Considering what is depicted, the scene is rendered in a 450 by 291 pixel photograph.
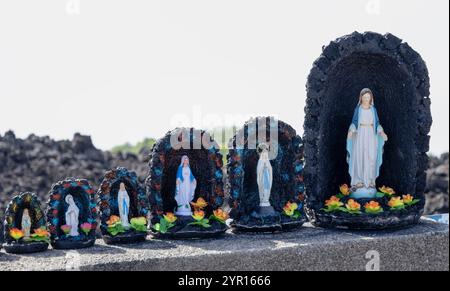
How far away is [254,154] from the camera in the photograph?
33.1 feet

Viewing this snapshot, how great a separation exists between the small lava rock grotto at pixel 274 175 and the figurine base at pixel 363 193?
782mm

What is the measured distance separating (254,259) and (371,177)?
253cm

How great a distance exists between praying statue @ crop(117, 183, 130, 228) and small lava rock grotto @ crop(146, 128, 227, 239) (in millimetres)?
377

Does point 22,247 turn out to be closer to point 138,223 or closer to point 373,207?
point 138,223

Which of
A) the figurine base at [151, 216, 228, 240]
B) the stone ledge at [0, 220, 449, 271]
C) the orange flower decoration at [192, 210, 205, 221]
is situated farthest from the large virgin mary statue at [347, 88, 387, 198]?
the orange flower decoration at [192, 210, 205, 221]

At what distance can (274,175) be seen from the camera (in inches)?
404

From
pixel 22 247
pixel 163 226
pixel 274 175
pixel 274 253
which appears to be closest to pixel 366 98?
pixel 274 175

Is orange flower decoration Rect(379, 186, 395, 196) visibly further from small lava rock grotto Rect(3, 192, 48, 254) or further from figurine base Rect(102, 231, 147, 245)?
small lava rock grotto Rect(3, 192, 48, 254)

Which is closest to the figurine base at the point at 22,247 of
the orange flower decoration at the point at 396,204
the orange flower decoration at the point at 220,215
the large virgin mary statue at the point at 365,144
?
the orange flower decoration at the point at 220,215

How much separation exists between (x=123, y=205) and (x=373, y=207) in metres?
3.43

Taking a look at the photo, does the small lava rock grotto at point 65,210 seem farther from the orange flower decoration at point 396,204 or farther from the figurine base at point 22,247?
the orange flower decoration at point 396,204

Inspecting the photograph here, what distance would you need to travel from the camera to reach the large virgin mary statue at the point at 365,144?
10227mm
